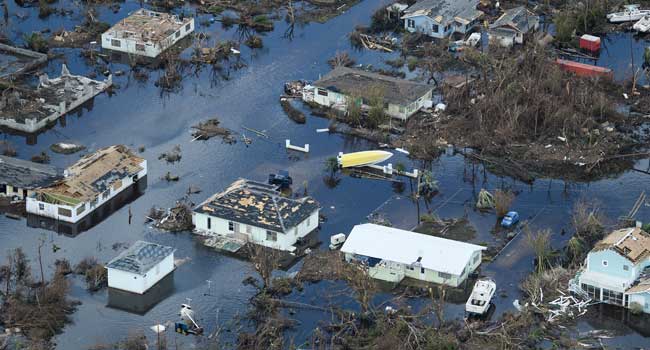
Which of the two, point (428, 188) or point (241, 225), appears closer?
point (241, 225)

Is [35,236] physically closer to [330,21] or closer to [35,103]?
[35,103]

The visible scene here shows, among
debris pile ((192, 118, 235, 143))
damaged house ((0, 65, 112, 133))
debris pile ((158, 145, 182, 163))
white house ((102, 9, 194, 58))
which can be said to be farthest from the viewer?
white house ((102, 9, 194, 58))

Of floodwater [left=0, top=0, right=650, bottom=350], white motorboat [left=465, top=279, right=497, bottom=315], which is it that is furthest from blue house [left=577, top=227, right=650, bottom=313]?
white motorboat [left=465, top=279, right=497, bottom=315]

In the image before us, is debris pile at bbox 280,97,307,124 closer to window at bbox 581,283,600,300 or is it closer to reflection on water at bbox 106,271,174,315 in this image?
reflection on water at bbox 106,271,174,315

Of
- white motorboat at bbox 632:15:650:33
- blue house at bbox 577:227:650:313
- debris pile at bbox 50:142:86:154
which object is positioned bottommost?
debris pile at bbox 50:142:86:154

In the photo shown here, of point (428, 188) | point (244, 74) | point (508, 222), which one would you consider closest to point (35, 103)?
point (244, 74)

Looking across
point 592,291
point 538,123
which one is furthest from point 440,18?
point 592,291

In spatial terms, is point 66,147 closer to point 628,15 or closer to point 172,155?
point 172,155
